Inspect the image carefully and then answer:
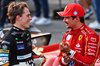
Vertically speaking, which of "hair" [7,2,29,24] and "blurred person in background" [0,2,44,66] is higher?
"hair" [7,2,29,24]

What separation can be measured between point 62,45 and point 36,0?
5150 mm

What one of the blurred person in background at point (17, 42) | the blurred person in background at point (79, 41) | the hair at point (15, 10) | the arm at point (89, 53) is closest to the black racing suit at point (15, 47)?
the blurred person in background at point (17, 42)

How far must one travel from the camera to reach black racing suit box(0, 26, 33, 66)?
226 cm

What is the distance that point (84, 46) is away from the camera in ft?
7.80

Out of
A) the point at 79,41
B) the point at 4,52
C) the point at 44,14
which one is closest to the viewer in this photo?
the point at 4,52

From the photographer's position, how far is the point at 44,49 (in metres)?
3.59

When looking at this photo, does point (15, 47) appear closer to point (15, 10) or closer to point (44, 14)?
point (15, 10)

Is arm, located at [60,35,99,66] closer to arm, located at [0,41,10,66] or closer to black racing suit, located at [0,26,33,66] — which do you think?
black racing suit, located at [0,26,33,66]

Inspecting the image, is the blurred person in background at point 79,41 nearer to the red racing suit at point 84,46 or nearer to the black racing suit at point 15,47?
the red racing suit at point 84,46

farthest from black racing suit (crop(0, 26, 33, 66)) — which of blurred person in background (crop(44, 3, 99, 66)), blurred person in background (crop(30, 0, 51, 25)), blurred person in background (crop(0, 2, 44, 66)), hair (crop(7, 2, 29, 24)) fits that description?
blurred person in background (crop(30, 0, 51, 25))

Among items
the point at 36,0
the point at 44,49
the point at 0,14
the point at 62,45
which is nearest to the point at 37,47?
the point at 44,49

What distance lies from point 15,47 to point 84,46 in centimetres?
67

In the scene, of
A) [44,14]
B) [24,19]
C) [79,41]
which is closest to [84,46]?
[79,41]

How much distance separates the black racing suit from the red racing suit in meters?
0.44
